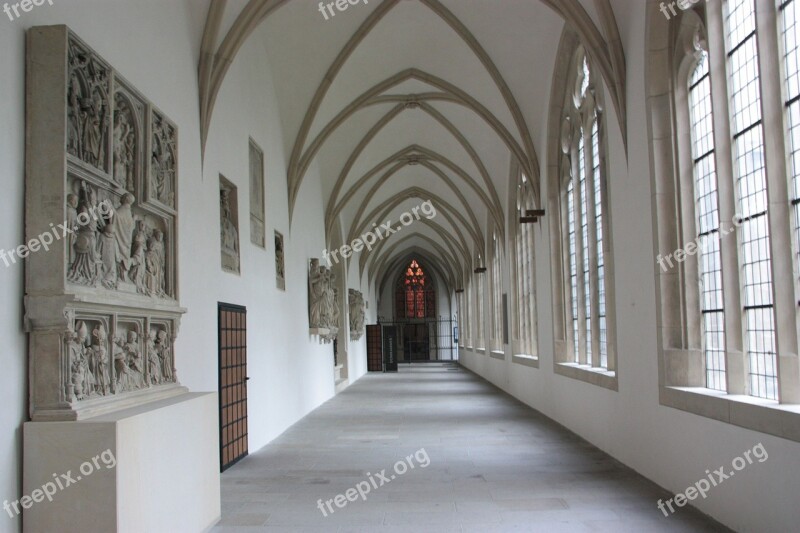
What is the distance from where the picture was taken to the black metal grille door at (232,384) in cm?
823

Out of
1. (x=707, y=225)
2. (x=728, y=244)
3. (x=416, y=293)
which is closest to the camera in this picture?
(x=728, y=244)

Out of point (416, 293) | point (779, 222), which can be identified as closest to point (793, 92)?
point (779, 222)

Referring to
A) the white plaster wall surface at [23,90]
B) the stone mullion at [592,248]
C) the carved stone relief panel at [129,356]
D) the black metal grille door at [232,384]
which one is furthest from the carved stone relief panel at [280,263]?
the carved stone relief panel at [129,356]

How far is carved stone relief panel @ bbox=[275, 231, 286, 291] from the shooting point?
11953mm

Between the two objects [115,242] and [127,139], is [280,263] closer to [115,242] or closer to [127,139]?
[127,139]

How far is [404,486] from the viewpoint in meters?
7.16

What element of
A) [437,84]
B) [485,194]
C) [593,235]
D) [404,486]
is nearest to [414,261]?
[485,194]

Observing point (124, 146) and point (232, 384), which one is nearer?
point (124, 146)

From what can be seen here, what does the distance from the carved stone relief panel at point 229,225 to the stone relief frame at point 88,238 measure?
267 cm

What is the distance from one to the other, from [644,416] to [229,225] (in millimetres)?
5452

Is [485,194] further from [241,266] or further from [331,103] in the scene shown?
[241,266]

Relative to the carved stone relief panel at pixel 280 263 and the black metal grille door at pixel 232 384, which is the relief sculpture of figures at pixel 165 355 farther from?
the carved stone relief panel at pixel 280 263

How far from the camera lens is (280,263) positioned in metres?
12.1

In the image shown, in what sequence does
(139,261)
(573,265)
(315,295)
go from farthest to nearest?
1. (315,295)
2. (573,265)
3. (139,261)
